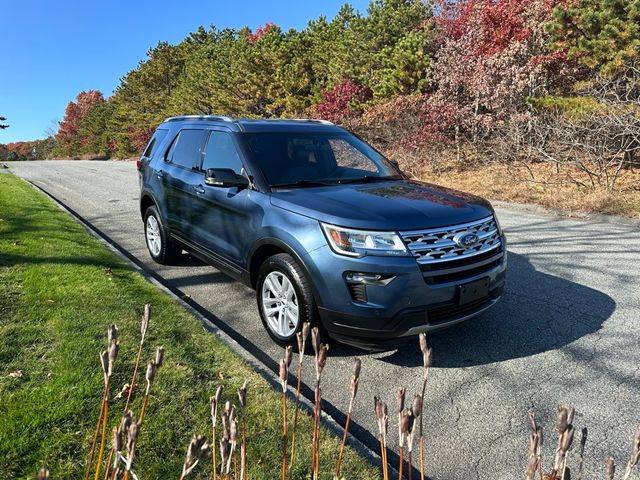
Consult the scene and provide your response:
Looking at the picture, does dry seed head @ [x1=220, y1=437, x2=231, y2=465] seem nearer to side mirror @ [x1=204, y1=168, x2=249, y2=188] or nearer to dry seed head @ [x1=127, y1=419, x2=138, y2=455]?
dry seed head @ [x1=127, y1=419, x2=138, y2=455]

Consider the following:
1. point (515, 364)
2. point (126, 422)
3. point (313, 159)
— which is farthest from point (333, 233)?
point (126, 422)

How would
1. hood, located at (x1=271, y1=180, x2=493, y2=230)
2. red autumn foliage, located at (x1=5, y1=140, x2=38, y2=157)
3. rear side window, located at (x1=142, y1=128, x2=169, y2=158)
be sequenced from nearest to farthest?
hood, located at (x1=271, y1=180, x2=493, y2=230) < rear side window, located at (x1=142, y1=128, x2=169, y2=158) < red autumn foliage, located at (x1=5, y1=140, x2=38, y2=157)

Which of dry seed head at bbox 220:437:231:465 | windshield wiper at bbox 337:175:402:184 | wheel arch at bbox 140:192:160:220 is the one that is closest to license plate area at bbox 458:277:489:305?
windshield wiper at bbox 337:175:402:184

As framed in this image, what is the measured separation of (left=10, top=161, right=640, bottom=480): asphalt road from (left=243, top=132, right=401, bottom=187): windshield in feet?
4.83

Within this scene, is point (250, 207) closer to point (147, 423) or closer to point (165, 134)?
point (147, 423)

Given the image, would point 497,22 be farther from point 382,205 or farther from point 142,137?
point 142,137

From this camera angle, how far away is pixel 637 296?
4812 millimetres

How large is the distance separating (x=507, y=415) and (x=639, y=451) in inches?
82.7

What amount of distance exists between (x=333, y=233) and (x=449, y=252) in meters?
0.85

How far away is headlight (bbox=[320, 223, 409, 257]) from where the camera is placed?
3137 millimetres

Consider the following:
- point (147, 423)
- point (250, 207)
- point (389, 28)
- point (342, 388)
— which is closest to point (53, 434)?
point (147, 423)

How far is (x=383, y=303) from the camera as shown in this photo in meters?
3.12

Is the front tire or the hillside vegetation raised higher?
the hillside vegetation

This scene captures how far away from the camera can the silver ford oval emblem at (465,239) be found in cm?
333
